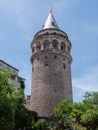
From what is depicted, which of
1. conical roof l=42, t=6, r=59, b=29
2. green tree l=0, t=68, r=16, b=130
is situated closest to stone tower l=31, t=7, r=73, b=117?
conical roof l=42, t=6, r=59, b=29

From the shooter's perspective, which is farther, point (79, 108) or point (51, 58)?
point (51, 58)

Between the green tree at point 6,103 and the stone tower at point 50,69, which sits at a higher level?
the stone tower at point 50,69

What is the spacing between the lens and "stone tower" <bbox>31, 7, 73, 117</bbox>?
153 feet

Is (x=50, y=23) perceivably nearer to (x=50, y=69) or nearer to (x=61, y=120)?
(x=50, y=69)

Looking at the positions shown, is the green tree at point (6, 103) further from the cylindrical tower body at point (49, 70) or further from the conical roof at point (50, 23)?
the conical roof at point (50, 23)

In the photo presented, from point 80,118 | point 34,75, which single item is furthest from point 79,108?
point 34,75

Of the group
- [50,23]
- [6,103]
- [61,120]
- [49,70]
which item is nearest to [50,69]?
[49,70]

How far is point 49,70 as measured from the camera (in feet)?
159

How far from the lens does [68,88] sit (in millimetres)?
48219

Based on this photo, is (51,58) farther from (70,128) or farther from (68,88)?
(70,128)

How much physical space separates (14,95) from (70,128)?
11.3 m

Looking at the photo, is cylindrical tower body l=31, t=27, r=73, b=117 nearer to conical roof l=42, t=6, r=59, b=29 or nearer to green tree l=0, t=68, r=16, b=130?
conical roof l=42, t=6, r=59, b=29

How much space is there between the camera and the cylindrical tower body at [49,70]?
46.7 metres

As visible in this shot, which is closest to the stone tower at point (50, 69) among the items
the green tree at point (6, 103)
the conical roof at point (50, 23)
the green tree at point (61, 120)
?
the conical roof at point (50, 23)
